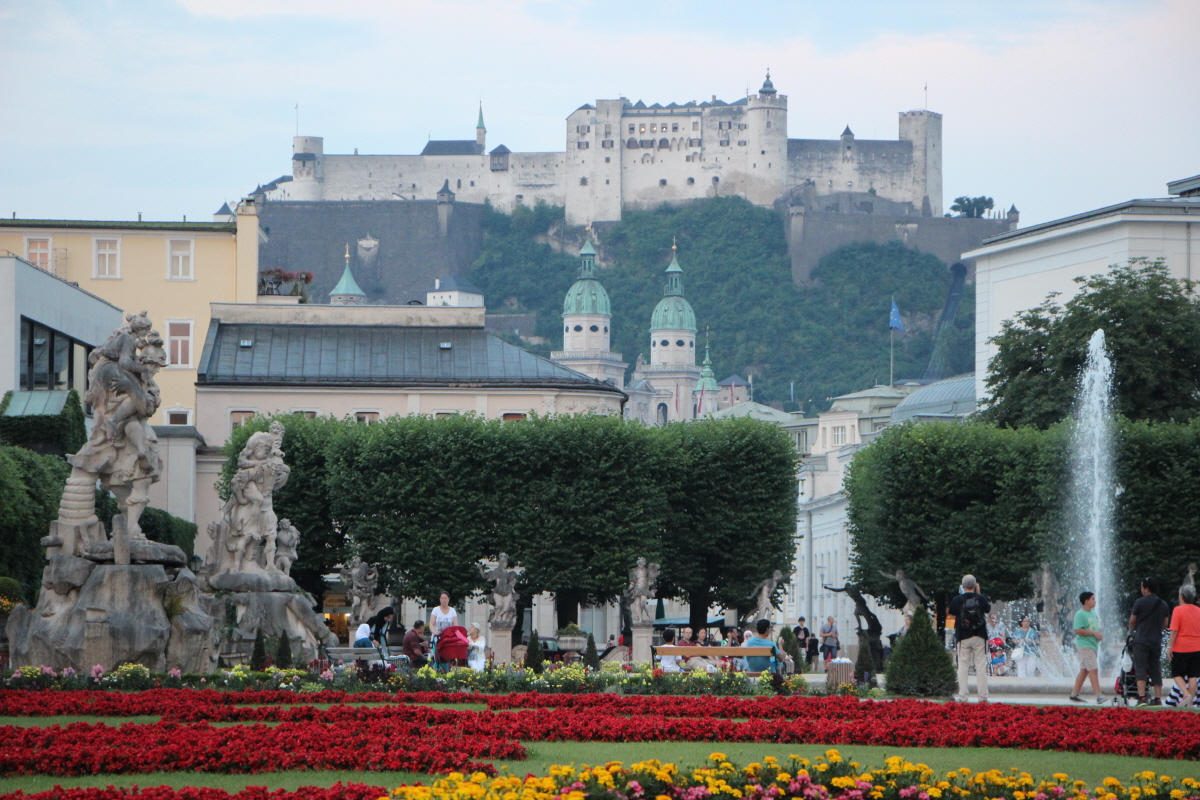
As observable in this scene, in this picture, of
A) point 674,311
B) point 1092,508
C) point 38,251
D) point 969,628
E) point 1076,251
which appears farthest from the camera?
point 674,311

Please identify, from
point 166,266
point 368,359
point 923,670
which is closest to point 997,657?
point 923,670

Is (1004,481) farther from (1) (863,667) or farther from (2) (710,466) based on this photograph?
(1) (863,667)

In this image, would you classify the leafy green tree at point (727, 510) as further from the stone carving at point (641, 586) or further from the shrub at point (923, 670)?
the shrub at point (923, 670)

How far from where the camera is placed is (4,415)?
4022 cm

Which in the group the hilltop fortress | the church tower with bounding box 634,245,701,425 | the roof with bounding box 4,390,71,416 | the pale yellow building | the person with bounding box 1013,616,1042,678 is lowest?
the person with bounding box 1013,616,1042,678

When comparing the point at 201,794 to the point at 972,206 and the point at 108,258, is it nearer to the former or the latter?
the point at 108,258

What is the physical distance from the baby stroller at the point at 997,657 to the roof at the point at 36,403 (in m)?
22.6

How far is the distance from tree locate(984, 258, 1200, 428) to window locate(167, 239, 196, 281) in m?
31.8

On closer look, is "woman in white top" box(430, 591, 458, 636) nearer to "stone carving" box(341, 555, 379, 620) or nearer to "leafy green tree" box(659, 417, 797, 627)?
"stone carving" box(341, 555, 379, 620)

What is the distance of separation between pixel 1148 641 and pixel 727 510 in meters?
25.3

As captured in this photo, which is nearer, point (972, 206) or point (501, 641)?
point (501, 641)

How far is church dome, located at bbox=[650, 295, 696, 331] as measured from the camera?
19550cm

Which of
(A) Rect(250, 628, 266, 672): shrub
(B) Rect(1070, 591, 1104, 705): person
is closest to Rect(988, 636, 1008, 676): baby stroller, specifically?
(B) Rect(1070, 591, 1104, 705): person

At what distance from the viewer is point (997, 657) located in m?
37.8
